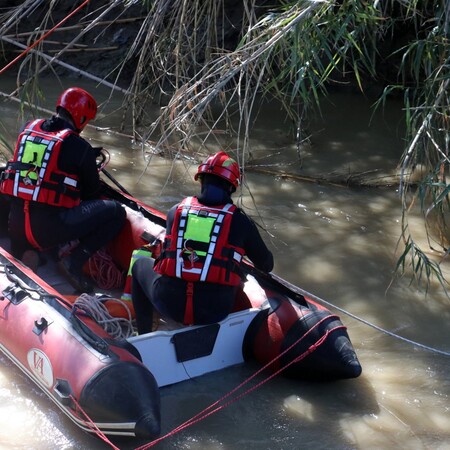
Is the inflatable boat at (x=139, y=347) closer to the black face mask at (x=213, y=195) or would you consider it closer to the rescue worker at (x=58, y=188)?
the rescue worker at (x=58, y=188)

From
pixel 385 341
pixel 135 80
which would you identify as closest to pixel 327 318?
pixel 385 341

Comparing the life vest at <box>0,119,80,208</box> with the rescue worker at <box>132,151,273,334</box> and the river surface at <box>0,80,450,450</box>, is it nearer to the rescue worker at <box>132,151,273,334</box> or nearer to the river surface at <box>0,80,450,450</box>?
the rescue worker at <box>132,151,273,334</box>

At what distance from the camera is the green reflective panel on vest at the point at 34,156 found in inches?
188

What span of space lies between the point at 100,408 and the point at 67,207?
146 cm

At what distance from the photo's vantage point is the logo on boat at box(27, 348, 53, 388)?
13.1 ft

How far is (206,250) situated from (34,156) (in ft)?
3.75

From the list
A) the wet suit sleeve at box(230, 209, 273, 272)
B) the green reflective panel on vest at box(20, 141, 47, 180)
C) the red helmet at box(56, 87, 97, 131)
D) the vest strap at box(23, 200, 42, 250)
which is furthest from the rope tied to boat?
the red helmet at box(56, 87, 97, 131)

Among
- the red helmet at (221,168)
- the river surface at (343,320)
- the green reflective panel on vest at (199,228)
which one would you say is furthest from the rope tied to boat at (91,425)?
the red helmet at (221,168)

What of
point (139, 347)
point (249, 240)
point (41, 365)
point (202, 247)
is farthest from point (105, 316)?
point (249, 240)

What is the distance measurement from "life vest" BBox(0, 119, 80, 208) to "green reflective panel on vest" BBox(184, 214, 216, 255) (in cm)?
90

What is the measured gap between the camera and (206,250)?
166 inches

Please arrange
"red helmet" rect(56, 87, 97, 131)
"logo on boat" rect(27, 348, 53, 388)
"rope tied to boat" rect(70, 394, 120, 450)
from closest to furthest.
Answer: "rope tied to boat" rect(70, 394, 120, 450)
"logo on boat" rect(27, 348, 53, 388)
"red helmet" rect(56, 87, 97, 131)

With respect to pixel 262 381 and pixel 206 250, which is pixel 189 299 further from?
pixel 262 381

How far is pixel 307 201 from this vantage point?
22.6 ft
